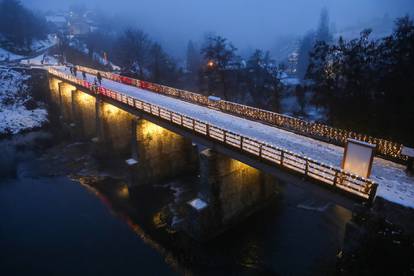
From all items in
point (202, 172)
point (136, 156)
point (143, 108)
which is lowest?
point (136, 156)

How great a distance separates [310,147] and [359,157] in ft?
15.3

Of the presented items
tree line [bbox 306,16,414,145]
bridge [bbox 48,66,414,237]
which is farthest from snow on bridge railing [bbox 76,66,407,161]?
tree line [bbox 306,16,414,145]

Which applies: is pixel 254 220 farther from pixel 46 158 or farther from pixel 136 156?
pixel 46 158

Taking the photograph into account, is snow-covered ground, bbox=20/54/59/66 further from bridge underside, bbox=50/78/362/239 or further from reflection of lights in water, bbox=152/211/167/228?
reflection of lights in water, bbox=152/211/167/228

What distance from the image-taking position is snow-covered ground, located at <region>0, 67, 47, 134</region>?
4749 cm

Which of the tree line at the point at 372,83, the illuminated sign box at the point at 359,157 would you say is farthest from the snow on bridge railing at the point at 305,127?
the tree line at the point at 372,83

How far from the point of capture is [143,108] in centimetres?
2622

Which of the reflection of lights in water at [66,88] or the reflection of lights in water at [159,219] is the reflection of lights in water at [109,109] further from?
the reflection of lights in water at [66,88]

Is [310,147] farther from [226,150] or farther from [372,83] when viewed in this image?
[372,83]

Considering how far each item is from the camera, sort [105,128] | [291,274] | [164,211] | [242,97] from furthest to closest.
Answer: [242,97] < [105,128] < [164,211] < [291,274]

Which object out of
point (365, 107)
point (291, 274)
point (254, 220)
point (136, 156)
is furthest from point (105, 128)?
point (365, 107)

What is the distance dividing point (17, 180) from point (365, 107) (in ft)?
122

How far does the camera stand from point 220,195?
20375 mm

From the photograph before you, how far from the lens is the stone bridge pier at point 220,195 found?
19.5m
